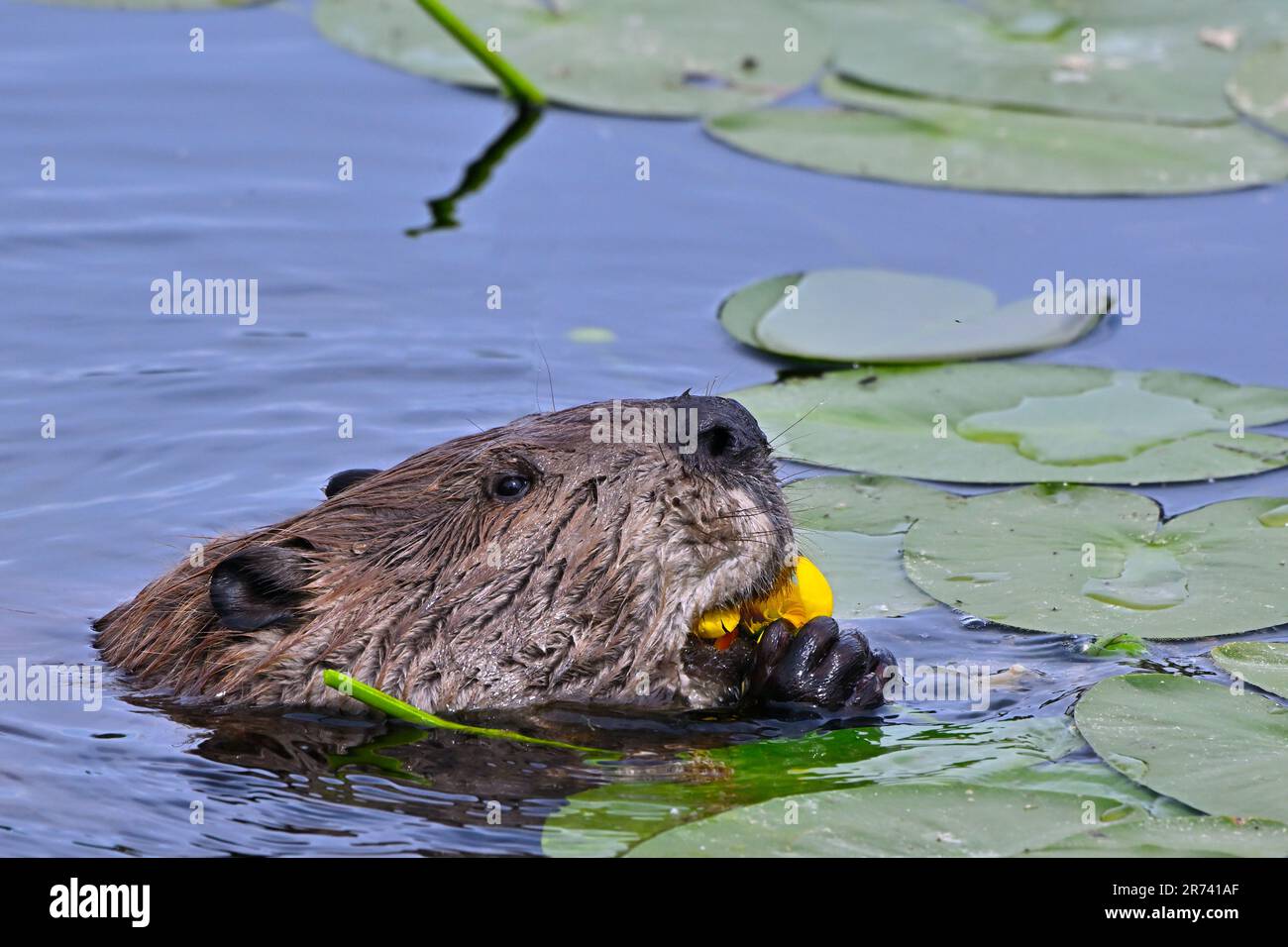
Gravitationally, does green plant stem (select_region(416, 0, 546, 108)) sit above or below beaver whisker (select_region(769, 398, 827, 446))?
above

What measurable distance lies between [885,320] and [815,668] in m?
3.72

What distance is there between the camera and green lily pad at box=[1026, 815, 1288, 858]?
516cm

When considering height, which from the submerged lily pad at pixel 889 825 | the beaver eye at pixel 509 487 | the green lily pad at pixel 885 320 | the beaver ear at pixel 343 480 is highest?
the green lily pad at pixel 885 320

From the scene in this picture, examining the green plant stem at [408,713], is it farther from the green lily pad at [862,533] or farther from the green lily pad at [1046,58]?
the green lily pad at [1046,58]

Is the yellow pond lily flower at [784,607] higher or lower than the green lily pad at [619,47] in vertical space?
lower

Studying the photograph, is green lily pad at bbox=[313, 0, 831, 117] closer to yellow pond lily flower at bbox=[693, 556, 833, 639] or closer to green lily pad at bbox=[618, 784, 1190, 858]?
yellow pond lily flower at bbox=[693, 556, 833, 639]

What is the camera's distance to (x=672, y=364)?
9.62 meters

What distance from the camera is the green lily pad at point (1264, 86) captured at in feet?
38.1

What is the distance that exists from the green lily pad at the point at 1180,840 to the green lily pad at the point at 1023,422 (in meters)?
2.72

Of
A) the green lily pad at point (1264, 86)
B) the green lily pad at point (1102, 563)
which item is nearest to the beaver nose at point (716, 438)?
the green lily pad at point (1102, 563)

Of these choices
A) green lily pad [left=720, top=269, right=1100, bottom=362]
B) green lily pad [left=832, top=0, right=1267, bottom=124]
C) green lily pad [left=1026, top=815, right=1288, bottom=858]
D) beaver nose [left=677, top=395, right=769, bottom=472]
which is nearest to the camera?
green lily pad [left=1026, top=815, right=1288, bottom=858]

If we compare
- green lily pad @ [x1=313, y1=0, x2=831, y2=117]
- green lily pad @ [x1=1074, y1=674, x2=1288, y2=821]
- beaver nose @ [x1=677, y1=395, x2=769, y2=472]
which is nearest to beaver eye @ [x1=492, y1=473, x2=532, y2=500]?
beaver nose @ [x1=677, y1=395, x2=769, y2=472]

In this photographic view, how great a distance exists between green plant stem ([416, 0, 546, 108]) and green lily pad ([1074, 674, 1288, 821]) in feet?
20.2

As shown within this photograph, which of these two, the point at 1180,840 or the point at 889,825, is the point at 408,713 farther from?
the point at 1180,840
